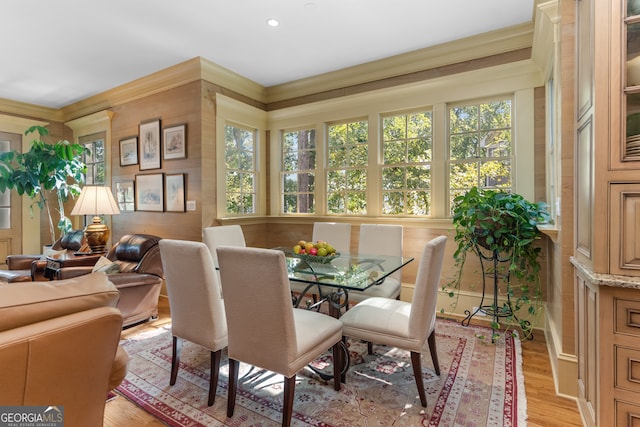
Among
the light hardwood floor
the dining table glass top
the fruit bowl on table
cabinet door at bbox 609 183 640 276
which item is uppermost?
cabinet door at bbox 609 183 640 276

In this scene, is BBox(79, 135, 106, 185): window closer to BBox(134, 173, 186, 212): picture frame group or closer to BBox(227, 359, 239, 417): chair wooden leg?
BBox(134, 173, 186, 212): picture frame group

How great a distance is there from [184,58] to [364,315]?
3.47 meters

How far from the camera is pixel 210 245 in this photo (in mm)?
2947

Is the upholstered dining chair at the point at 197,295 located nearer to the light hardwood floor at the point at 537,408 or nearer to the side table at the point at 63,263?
the light hardwood floor at the point at 537,408

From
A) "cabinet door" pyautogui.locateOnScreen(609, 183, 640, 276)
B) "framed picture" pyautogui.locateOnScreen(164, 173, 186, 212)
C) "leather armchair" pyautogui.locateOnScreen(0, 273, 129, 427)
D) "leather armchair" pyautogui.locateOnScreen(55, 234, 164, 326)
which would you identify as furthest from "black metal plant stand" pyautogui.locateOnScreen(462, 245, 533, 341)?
"framed picture" pyautogui.locateOnScreen(164, 173, 186, 212)

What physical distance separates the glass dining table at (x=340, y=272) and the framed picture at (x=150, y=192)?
2.34m

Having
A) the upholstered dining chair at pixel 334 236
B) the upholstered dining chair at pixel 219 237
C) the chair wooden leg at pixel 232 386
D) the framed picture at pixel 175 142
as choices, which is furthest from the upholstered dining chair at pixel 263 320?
the framed picture at pixel 175 142

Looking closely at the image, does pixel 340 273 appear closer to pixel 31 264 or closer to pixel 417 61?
pixel 417 61

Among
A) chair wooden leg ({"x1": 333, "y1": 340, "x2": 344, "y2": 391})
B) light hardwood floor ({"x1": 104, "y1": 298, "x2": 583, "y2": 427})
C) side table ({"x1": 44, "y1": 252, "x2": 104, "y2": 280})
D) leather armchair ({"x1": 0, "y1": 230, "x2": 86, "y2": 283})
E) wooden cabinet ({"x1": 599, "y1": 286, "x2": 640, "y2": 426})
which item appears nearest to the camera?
wooden cabinet ({"x1": 599, "y1": 286, "x2": 640, "y2": 426})

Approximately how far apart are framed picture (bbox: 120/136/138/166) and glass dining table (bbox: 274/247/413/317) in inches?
120

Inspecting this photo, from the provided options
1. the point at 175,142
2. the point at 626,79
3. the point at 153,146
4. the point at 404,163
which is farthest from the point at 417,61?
the point at 153,146

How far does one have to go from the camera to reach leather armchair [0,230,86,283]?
3375mm

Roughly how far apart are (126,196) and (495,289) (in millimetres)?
4763

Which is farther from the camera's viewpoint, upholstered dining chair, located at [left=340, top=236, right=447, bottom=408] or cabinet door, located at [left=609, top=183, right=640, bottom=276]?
upholstered dining chair, located at [left=340, top=236, right=447, bottom=408]
